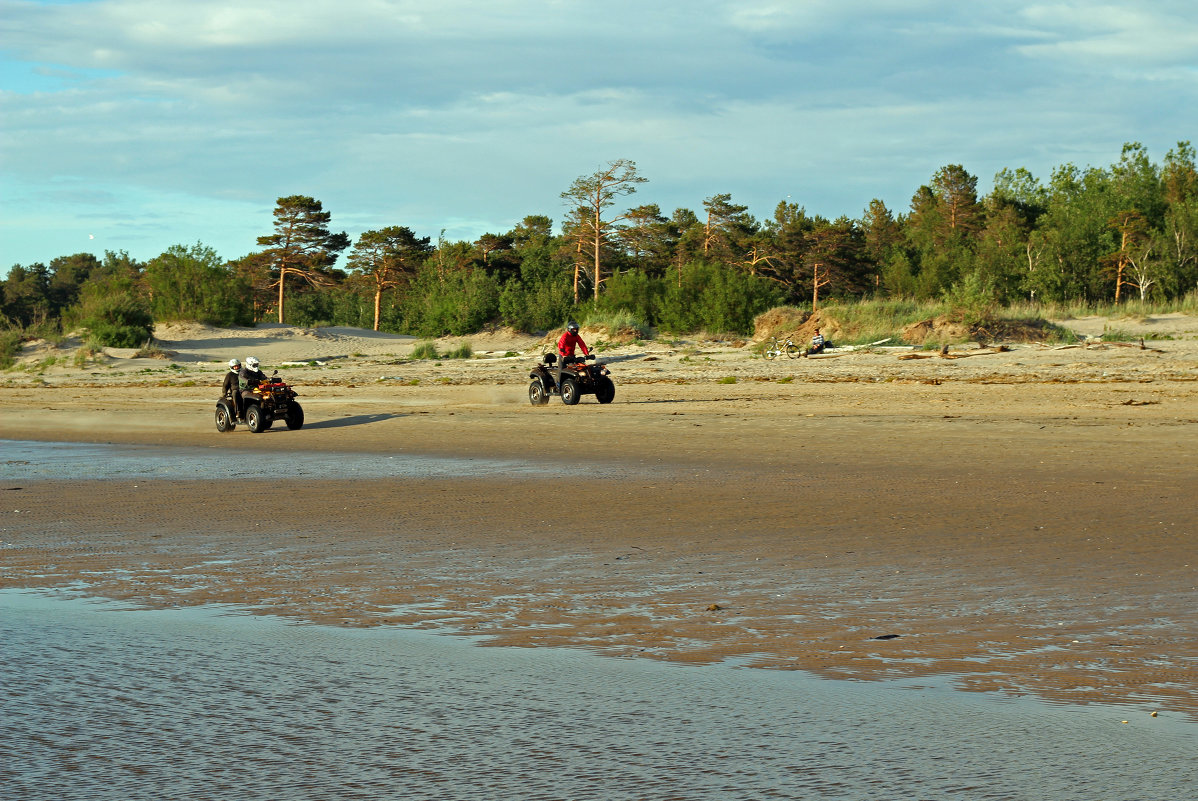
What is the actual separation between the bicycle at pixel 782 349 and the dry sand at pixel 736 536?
13.1 meters

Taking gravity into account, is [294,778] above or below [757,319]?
below

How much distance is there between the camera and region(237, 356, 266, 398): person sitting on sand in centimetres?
2128

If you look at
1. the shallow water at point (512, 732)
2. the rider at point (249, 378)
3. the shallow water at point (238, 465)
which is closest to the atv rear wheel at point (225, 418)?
the rider at point (249, 378)

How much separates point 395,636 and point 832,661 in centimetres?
216

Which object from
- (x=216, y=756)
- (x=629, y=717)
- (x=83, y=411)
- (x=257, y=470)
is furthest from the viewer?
(x=83, y=411)

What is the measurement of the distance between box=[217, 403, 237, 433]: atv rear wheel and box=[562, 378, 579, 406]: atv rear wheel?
22.5 ft

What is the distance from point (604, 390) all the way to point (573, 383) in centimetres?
69

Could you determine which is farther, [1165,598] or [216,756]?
[1165,598]

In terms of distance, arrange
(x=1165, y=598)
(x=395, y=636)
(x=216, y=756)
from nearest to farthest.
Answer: (x=216, y=756) < (x=395, y=636) < (x=1165, y=598)

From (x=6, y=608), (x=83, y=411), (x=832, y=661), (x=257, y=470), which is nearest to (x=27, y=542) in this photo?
(x=6, y=608)

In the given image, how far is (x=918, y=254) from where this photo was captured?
75188mm

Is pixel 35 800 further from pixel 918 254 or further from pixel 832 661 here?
pixel 918 254

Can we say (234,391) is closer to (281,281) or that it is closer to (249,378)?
(249,378)

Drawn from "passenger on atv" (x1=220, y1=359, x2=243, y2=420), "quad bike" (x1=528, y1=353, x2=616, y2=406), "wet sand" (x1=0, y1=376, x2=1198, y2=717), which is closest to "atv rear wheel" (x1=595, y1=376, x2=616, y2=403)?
"quad bike" (x1=528, y1=353, x2=616, y2=406)
